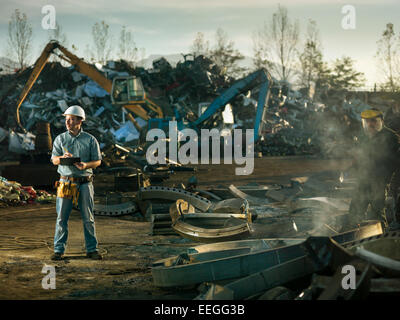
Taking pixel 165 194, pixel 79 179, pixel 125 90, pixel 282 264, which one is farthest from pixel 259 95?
pixel 282 264

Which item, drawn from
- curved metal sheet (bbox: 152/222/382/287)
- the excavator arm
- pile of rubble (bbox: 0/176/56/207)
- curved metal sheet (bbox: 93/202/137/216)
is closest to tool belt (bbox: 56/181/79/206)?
curved metal sheet (bbox: 152/222/382/287)

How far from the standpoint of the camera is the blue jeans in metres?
5.38

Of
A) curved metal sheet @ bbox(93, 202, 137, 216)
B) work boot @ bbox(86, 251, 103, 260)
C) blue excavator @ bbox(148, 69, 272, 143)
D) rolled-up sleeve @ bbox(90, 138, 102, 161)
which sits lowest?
work boot @ bbox(86, 251, 103, 260)

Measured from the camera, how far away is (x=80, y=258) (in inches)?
216

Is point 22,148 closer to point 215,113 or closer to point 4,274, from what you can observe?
point 215,113

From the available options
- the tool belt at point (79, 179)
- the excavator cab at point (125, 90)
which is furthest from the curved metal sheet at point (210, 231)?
the excavator cab at point (125, 90)

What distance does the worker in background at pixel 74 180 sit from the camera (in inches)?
211

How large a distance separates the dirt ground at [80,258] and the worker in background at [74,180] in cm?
25

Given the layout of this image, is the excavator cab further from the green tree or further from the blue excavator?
the green tree

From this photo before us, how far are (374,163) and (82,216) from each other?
11.5ft

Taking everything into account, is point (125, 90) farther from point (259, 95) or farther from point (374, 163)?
point (374, 163)

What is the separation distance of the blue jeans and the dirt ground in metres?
0.19

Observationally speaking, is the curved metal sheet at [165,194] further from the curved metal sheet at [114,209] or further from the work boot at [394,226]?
the work boot at [394,226]
